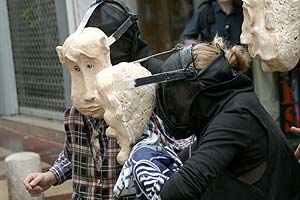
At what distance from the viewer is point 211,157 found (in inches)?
85.7

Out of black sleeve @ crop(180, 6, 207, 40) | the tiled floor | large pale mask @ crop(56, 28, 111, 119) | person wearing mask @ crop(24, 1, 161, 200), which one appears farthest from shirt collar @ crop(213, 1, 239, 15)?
large pale mask @ crop(56, 28, 111, 119)

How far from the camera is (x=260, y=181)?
228 centimetres

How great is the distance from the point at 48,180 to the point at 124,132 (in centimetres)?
100

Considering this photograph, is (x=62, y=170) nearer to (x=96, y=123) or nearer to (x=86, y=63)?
(x=96, y=123)

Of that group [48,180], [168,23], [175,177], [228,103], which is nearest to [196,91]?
[228,103]

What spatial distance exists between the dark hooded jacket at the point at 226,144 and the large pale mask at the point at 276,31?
0.14 m

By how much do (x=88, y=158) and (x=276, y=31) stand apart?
132 cm

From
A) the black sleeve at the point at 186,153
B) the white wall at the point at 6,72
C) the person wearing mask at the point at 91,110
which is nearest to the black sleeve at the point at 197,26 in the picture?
the person wearing mask at the point at 91,110

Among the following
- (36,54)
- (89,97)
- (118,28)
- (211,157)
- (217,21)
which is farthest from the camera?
(36,54)

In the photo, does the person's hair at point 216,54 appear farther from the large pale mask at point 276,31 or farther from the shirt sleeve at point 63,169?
the shirt sleeve at point 63,169

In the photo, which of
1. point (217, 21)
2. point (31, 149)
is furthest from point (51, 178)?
point (31, 149)

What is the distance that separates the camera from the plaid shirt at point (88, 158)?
10.3ft

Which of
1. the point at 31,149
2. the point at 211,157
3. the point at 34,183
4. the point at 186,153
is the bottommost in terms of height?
the point at 31,149

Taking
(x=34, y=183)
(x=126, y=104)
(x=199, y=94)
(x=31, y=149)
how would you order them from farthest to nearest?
(x=31, y=149) → (x=34, y=183) → (x=126, y=104) → (x=199, y=94)
